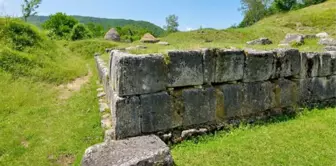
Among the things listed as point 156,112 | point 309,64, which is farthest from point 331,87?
point 156,112

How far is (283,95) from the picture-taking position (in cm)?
617

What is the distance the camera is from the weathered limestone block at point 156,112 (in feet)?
16.3

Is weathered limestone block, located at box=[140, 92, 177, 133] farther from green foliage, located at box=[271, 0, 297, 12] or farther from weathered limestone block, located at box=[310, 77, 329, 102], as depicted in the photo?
green foliage, located at box=[271, 0, 297, 12]

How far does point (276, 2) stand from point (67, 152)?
4512 centimetres

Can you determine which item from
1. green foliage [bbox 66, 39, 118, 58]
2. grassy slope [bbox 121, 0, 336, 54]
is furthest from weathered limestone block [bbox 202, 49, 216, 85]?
green foliage [bbox 66, 39, 118, 58]

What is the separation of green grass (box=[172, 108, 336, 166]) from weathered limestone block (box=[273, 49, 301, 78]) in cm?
94

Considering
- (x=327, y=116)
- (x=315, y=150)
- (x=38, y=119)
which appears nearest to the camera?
(x=315, y=150)

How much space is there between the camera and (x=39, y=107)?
7.90 m

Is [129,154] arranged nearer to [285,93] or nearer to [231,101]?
[231,101]

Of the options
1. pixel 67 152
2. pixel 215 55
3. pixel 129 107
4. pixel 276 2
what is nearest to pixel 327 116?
pixel 215 55

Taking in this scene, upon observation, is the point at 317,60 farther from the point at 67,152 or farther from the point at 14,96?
the point at 14,96

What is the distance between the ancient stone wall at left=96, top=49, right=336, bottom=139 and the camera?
16.0 ft

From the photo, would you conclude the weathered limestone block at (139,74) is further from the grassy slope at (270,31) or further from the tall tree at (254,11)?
the tall tree at (254,11)

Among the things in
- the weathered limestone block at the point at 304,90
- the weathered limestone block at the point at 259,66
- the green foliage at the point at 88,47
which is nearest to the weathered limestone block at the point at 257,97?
the weathered limestone block at the point at 259,66
